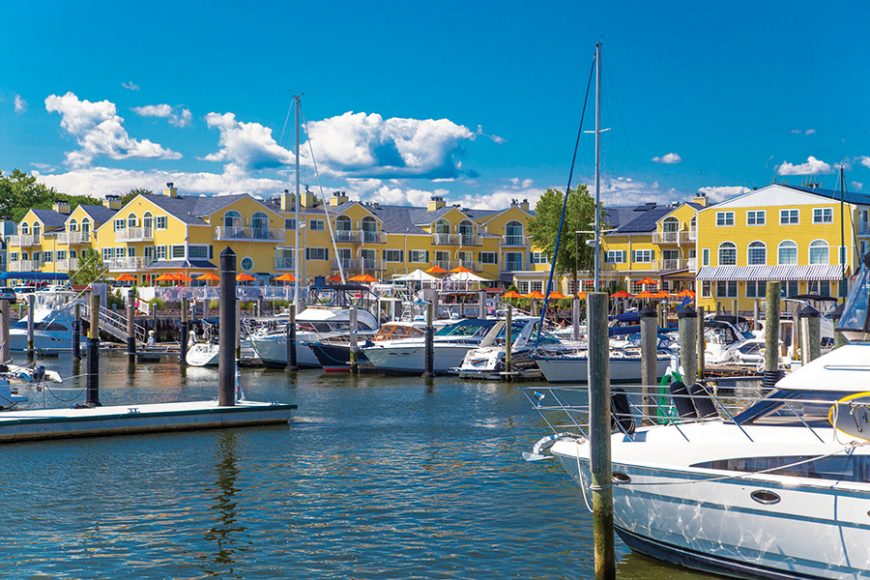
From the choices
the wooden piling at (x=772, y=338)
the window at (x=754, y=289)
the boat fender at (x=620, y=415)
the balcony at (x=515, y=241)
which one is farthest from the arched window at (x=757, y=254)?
the boat fender at (x=620, y=415)

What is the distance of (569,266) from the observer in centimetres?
8531

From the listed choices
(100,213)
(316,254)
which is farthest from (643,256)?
(100,213)

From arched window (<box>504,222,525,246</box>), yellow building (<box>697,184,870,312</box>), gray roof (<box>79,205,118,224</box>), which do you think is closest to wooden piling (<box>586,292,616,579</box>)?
yellow building (<box>697,184,870,312</box>)

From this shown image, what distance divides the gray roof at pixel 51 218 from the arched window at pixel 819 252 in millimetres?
68734

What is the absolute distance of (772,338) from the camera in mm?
25406

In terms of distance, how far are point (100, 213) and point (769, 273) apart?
5952cm

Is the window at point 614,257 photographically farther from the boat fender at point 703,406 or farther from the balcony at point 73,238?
the boat fender at point 703,406

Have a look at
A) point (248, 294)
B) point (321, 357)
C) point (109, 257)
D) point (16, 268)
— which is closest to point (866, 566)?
point (321, 357)

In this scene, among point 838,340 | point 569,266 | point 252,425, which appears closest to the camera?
point 838,340

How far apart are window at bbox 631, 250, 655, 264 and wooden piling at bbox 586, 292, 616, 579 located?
255ft

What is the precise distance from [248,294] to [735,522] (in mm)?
63036

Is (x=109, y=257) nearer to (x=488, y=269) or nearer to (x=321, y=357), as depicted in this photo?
(x=488, y=269)

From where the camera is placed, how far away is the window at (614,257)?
90.8 m

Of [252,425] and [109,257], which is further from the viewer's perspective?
[109,257]
